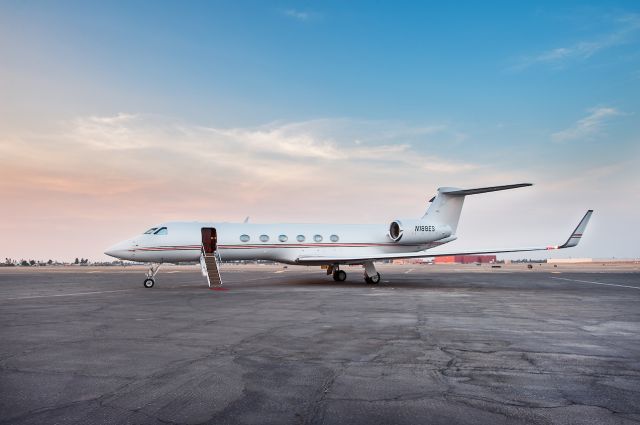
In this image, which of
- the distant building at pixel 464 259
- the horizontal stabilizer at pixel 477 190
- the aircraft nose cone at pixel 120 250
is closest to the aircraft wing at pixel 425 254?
the horizontal stabilizer at pixel 477 190

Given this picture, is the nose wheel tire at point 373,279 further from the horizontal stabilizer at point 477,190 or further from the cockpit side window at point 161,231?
the cockpit side window at point 161,231

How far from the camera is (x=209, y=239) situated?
20.6 metres

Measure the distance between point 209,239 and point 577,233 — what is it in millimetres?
16988

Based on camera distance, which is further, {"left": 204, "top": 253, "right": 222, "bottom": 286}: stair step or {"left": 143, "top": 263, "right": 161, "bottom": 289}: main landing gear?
{"left": 143, "top": 263, "right": 161, "bottom": 289}: main landing gear

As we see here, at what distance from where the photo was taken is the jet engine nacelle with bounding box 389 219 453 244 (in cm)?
2367

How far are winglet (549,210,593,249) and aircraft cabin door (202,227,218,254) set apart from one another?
15.3 meters

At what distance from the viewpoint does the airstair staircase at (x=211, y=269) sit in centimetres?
1844

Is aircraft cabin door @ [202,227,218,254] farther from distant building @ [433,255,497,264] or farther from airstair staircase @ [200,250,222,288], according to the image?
distant building @ [433,255,497,264]

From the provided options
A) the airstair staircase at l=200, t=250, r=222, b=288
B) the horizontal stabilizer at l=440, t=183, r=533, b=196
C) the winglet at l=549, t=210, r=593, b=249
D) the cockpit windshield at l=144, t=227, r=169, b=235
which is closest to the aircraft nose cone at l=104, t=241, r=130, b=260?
the cockpit windshield at l=144, t=227, r=169, b=235

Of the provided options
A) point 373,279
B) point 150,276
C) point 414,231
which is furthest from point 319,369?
point 414,231

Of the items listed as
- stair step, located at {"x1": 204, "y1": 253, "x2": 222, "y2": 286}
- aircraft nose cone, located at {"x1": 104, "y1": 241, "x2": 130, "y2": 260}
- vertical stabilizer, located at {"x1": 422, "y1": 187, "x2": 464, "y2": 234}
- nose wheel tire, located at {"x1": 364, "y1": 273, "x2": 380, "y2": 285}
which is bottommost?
nose wheel tire, located at {"x1": 364, "y1": 273, "x2": 380, "y2": 285}

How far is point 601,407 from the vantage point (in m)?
3.70

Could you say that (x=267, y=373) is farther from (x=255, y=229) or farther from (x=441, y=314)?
(x=255, y=229)

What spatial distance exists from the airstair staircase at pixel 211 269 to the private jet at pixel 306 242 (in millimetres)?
43
